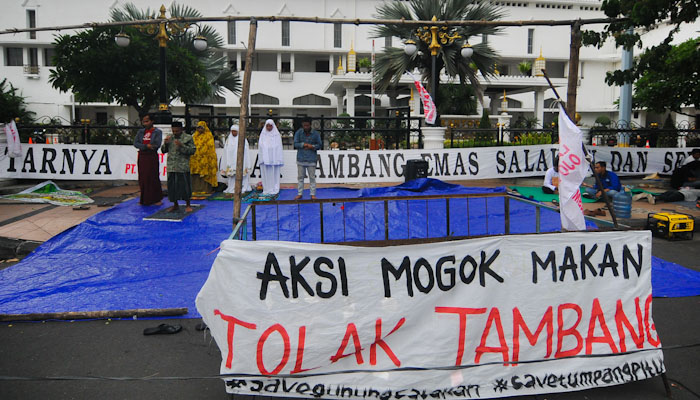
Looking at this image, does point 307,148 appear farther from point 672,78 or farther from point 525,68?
point 525,68

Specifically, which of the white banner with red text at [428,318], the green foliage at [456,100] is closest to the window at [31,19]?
the green foliage at [456,100]

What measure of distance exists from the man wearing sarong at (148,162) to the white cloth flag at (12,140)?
4.48 meters

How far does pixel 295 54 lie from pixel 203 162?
3162 centimetres

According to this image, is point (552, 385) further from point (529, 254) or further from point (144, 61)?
point (144, 61)

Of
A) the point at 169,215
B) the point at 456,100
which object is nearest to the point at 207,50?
the point at 456,100

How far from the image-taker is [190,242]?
8055 millimetres

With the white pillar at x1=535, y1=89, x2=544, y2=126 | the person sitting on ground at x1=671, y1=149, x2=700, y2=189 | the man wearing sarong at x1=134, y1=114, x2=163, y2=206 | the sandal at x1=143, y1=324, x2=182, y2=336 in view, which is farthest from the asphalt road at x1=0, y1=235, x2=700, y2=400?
the white pillar at x1=535, y1=89, x2=544, y2=126

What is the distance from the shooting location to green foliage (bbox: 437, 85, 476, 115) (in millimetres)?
30641

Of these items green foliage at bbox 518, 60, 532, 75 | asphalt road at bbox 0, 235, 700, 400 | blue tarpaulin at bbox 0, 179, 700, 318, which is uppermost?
green foliage at bbox 518, 60, 532, 75

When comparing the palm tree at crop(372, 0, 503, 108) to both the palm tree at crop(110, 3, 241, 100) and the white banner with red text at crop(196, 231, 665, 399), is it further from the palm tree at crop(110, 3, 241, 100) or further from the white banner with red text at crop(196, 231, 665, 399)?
the white banner with red text at crop(196, 231, 665, 399)

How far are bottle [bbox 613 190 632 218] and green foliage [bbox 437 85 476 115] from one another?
816 inches

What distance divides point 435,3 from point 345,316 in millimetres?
17719

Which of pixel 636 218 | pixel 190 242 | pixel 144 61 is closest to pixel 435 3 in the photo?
pixel 144 61

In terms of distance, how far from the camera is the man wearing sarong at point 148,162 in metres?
10.7
